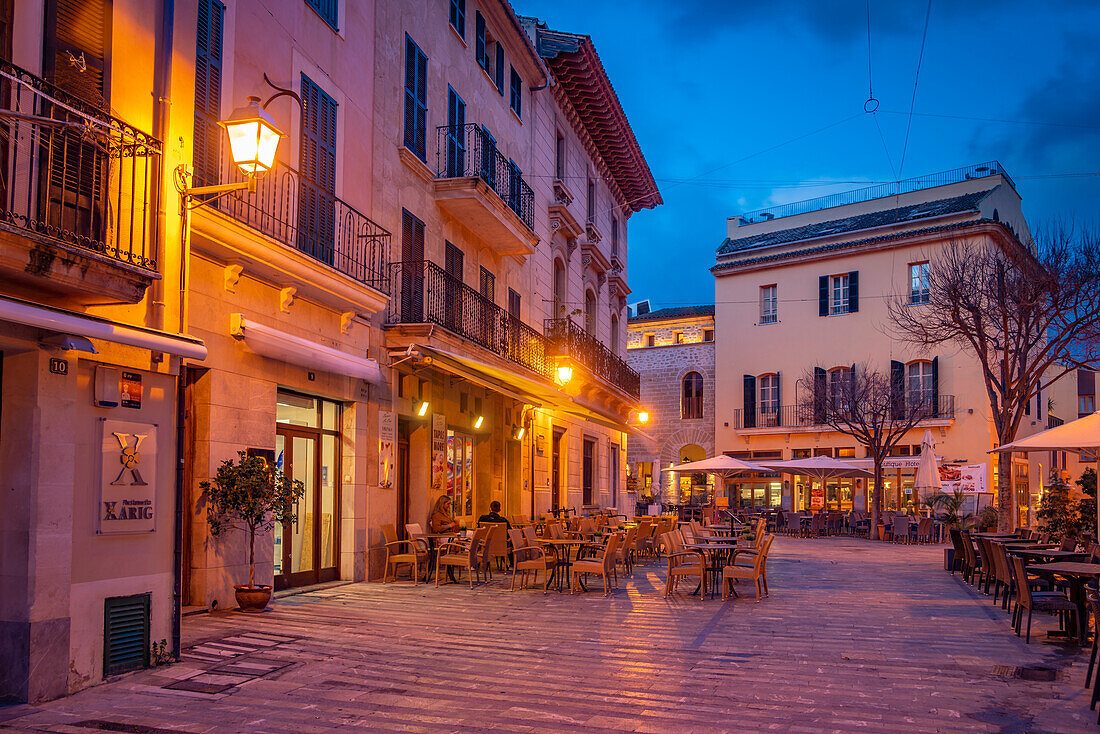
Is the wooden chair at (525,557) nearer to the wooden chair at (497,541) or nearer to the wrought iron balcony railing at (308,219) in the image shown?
the wooden chair at (497,541)

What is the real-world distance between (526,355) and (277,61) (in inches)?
372

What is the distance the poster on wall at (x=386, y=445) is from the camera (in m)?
13.2

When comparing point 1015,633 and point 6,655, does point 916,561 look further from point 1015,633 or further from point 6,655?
point 6,655

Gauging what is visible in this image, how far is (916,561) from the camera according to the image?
19.4 m

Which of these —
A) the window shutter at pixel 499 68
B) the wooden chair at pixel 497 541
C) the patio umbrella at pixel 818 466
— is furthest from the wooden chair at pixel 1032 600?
the patio umbrella at pixel 818 466

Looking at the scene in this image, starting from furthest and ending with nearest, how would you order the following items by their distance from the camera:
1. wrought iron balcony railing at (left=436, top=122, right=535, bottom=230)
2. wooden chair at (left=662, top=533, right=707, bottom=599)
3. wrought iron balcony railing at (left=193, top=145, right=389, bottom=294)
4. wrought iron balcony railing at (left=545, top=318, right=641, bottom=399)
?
1. wrought iron balcony railing at (left=545, top=318, right=641, bottom=399)
2. wrought iron balcony railing at (left=436, top=122, right=535, bottom=230)
3. wooden chair at (left=662, top=533, right=707, bottom=599)
4. wrought iron balcony railing at (left=193, top=145, right=389, bottom=294)

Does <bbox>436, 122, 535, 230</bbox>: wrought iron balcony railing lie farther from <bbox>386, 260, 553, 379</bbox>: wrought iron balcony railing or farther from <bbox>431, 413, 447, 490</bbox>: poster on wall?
<bbox>431, 413, 447, 490</bbox>: poster on wall

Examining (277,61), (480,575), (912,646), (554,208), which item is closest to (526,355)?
(554,208)

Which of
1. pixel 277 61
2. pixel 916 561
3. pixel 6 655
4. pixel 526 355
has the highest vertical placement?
pixel 277 61

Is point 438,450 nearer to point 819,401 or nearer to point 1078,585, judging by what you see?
point 1078,585

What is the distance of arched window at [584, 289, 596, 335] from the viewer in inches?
1034

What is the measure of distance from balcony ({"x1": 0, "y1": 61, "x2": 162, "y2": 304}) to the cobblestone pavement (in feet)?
9.22

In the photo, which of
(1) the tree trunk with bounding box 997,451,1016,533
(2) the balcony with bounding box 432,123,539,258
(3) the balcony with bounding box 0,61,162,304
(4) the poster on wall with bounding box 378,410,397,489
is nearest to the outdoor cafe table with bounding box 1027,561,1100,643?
(3) the balcony with bounding box 0,61,162,304

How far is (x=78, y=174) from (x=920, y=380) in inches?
1329
